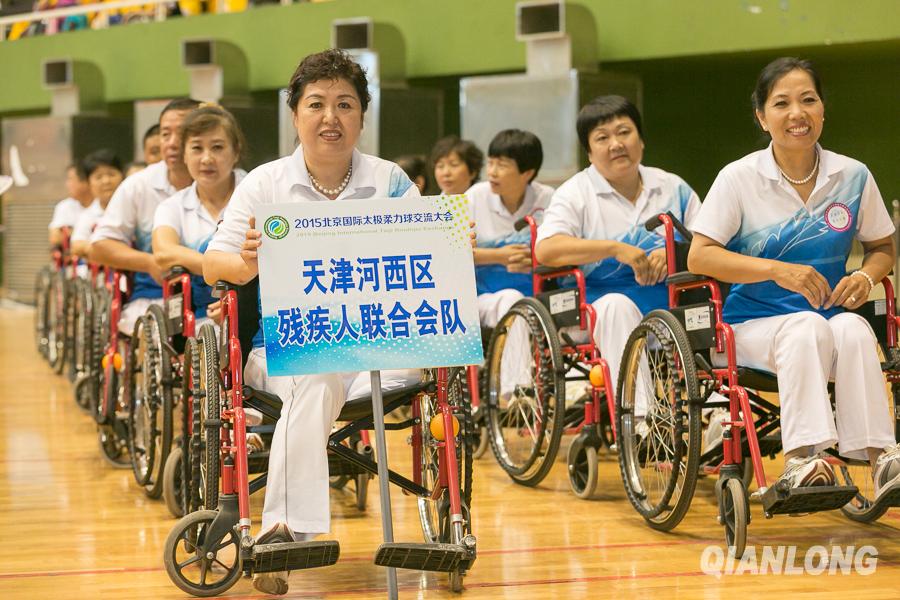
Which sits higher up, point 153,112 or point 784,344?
point 153,112

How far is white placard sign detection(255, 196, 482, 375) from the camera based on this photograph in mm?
2652

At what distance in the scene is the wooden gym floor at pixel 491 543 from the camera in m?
2.91

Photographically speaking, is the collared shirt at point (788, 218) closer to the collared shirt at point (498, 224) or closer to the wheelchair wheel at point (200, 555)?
the wheelchair wheel at point (200, 555)

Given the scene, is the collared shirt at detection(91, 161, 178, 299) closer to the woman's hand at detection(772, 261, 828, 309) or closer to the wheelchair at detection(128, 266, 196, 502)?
the wheelchair at detection(128, 266, 196, 502)

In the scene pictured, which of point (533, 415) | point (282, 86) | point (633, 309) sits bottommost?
point (533, 415)

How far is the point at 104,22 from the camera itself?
11633 mm

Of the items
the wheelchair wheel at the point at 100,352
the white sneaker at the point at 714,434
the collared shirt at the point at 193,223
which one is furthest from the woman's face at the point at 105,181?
the white sneaker at the point at 714,434

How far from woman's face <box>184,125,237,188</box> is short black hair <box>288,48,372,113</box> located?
106 centimetres

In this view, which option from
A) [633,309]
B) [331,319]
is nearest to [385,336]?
[331,319]

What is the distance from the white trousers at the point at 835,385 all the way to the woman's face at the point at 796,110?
0.46 m

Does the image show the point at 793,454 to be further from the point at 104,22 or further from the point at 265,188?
the point at 104,22

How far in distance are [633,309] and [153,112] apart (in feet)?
23.0

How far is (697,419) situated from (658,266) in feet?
2.97

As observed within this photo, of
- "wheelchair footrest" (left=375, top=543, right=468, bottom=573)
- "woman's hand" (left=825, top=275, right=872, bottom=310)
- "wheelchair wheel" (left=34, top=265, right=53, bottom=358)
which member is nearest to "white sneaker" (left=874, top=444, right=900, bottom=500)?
"woman's hand" (left=825, top=275, right=872, bottom=310)
